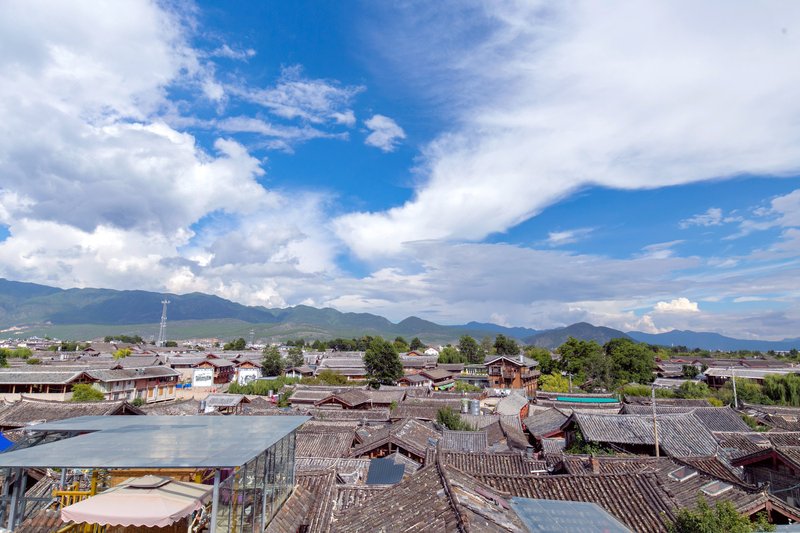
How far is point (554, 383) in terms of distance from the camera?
2670 inches

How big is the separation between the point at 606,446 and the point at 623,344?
5649 cm

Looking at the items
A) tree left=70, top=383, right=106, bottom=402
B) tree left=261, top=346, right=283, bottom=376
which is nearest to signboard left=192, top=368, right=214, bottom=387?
tree left=261, top=346, right=283, bottom=376

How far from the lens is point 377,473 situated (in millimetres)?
19172

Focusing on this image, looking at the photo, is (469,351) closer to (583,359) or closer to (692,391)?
(583,359)

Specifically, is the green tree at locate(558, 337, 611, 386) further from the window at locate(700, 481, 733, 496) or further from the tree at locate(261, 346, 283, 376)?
the window at locate(700, 481, 733, 496)

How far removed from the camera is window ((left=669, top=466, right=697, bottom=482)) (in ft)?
48.4

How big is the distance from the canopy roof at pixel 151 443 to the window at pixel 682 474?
1261 cm

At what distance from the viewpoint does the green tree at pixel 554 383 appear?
6569 centimetres

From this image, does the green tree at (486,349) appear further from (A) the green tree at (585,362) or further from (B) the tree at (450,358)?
(A) the green tree at (585,362)

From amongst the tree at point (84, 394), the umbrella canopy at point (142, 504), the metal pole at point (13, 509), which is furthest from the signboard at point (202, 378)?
the umbrella canopy at point (142, 504)

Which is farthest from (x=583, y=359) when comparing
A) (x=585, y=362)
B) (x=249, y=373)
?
(x=249, y=373)

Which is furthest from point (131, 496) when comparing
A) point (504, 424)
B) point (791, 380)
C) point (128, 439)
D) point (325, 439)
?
point (791, 380)

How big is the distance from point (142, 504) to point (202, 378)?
243 ft

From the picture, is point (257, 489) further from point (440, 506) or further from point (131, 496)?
point (440, 506)
